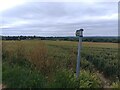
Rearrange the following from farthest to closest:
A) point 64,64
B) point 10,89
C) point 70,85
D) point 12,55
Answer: point 12,55
point 64,64
point 10,89
point 70,85

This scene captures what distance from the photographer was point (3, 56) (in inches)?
520

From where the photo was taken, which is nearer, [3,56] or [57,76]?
[57,76]

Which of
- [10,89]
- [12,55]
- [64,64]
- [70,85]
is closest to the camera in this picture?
[70,85]

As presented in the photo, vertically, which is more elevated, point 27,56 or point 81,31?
point 81,31

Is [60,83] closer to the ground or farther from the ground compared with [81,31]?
closer to the ground

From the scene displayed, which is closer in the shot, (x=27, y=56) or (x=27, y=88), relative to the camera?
(x=27, y=88)

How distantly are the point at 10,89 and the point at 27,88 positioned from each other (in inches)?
23.2

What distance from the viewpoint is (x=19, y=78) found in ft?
24.8

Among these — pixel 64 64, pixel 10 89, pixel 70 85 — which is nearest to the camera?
pixel 70 85

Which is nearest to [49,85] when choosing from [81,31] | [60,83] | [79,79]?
[60,83]

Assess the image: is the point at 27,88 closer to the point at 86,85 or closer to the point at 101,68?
the point at 86,85

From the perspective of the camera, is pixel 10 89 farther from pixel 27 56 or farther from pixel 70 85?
pixel 27 56

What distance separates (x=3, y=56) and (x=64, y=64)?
4.55 meters

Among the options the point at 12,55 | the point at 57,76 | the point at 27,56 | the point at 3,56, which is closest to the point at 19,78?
the point at 57,76
